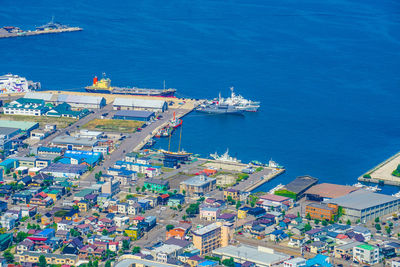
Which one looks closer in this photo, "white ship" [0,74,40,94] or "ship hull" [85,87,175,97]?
"ship hull" [85,87,175,97]

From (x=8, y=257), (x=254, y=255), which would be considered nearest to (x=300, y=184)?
(x=254, y=255)

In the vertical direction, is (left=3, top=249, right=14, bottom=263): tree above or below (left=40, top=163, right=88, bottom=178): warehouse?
below

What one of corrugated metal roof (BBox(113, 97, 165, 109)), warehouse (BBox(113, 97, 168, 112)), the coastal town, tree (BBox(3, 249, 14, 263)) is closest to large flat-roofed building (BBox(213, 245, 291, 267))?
the coastal town

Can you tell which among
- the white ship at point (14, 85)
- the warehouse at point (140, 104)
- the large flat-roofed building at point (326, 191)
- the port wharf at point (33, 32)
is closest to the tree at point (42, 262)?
the large flat-roofed building at point (326, 191)

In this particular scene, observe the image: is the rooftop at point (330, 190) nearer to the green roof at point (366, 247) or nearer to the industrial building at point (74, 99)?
the green roof at point (366, 247)

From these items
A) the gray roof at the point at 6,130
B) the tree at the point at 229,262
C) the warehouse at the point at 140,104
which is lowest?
the tree at the point at 229,262

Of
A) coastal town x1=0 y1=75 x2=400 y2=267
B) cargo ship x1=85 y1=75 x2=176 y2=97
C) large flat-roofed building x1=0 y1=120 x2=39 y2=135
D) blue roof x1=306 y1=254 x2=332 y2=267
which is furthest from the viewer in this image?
cargo ship x1=85 y1=75 x2=176 y2=97

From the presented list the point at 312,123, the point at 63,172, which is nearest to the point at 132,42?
the point at 312,123

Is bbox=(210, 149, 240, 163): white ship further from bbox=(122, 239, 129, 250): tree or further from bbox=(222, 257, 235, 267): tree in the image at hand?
bbox=(222, 257, 235, 267): tree
